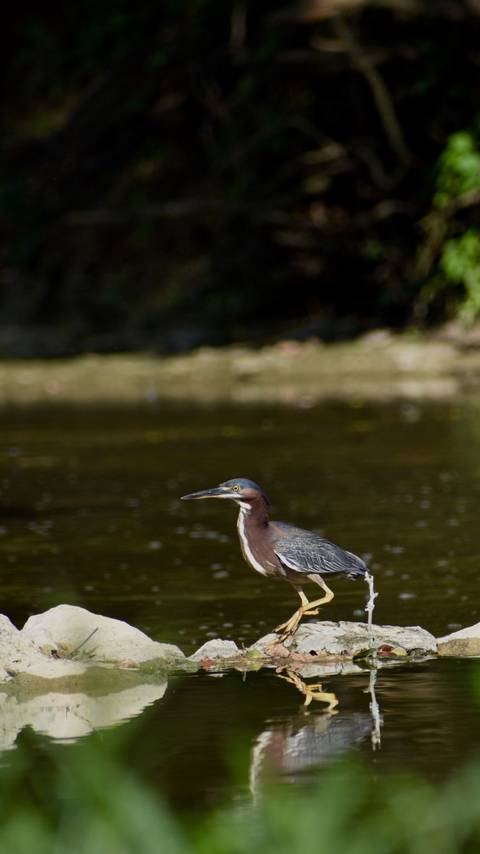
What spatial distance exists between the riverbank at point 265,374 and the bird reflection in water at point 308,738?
1294 centimetres

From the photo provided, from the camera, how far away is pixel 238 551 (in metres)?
11.6

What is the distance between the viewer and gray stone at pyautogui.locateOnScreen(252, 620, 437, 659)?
8.17 meters

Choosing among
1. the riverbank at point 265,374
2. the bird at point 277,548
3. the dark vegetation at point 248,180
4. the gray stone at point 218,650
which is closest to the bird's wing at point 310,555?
the bird at point 277,548

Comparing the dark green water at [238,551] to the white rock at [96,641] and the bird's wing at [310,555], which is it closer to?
the white rock at [96,641]

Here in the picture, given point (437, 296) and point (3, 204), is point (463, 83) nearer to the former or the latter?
point (437, 296)

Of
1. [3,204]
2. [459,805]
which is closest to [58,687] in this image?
[459,805]

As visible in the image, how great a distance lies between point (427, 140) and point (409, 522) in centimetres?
1339

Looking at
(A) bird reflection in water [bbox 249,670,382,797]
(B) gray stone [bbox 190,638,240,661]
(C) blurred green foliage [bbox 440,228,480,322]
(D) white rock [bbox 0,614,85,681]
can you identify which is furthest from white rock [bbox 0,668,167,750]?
(C) blurred green foliage [bbox 440,228,480,322]

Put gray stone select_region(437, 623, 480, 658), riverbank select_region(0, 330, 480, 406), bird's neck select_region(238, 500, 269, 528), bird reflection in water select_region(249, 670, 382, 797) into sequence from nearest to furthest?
1. bird reflection in water select_region(249, 670, 382, 797)
2. gray stone select_region(437, 623, 480, 658)
3. bird's neck select_region(238, 500, 269, 528)
4. riverbank select_region(0, 330, 480, 406)

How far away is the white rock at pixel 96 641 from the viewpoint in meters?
8.04

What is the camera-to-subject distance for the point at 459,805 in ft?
13.4

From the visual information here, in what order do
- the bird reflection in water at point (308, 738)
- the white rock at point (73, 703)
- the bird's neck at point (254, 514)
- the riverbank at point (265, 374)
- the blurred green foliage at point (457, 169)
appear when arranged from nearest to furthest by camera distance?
the bird reflection in water at point (308, 738)
the white rock at point (73, 703)
the bird's neck at point (254, 514)
the riverbank at point (265, 374)
the blurred green foliage at point (457, 169)

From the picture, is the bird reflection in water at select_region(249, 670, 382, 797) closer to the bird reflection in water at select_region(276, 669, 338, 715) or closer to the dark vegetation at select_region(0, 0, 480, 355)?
the bird reflection in water at select_region(276, 669, 338, 715)

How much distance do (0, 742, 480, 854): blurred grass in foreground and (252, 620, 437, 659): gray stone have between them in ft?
5.86
